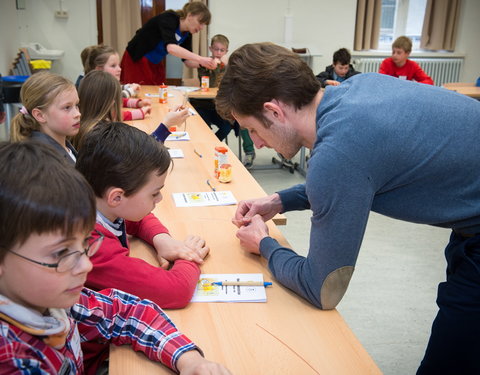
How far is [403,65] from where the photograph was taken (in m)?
6.13

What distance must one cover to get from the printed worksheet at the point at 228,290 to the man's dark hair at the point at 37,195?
0.53 metres

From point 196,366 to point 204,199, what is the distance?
114cm

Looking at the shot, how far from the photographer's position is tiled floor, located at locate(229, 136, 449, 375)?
98.1 inches

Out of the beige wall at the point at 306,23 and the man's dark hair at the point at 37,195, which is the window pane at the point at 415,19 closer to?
the beige wall at the point at 306,23

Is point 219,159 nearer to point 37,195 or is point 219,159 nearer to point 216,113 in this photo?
point 37,195

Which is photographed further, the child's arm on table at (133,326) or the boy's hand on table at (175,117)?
the boy's hand on table at (175,117)

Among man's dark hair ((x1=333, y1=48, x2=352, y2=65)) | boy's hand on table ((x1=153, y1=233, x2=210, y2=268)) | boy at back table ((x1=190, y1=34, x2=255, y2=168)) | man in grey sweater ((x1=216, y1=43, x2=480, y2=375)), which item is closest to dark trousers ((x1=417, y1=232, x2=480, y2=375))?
man in grey sweater ((x1=216, y1=43, x2=480, y2=375))

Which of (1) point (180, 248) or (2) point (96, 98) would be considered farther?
(2) point (96, 98)

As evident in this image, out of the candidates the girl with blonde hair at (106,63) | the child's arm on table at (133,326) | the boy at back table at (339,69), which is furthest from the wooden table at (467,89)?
the child's arm on table at (133,326)

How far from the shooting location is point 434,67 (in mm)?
7836

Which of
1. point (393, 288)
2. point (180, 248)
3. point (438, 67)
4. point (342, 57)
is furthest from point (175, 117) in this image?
point (438, 67)

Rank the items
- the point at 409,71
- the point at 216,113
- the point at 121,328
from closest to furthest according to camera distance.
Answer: the point at 121,328
the point at 216,113
the point at 409,71

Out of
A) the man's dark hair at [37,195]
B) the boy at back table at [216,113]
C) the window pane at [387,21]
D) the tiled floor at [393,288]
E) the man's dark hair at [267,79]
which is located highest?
the window pane at [387,21]

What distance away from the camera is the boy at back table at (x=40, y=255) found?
0.86 meters
